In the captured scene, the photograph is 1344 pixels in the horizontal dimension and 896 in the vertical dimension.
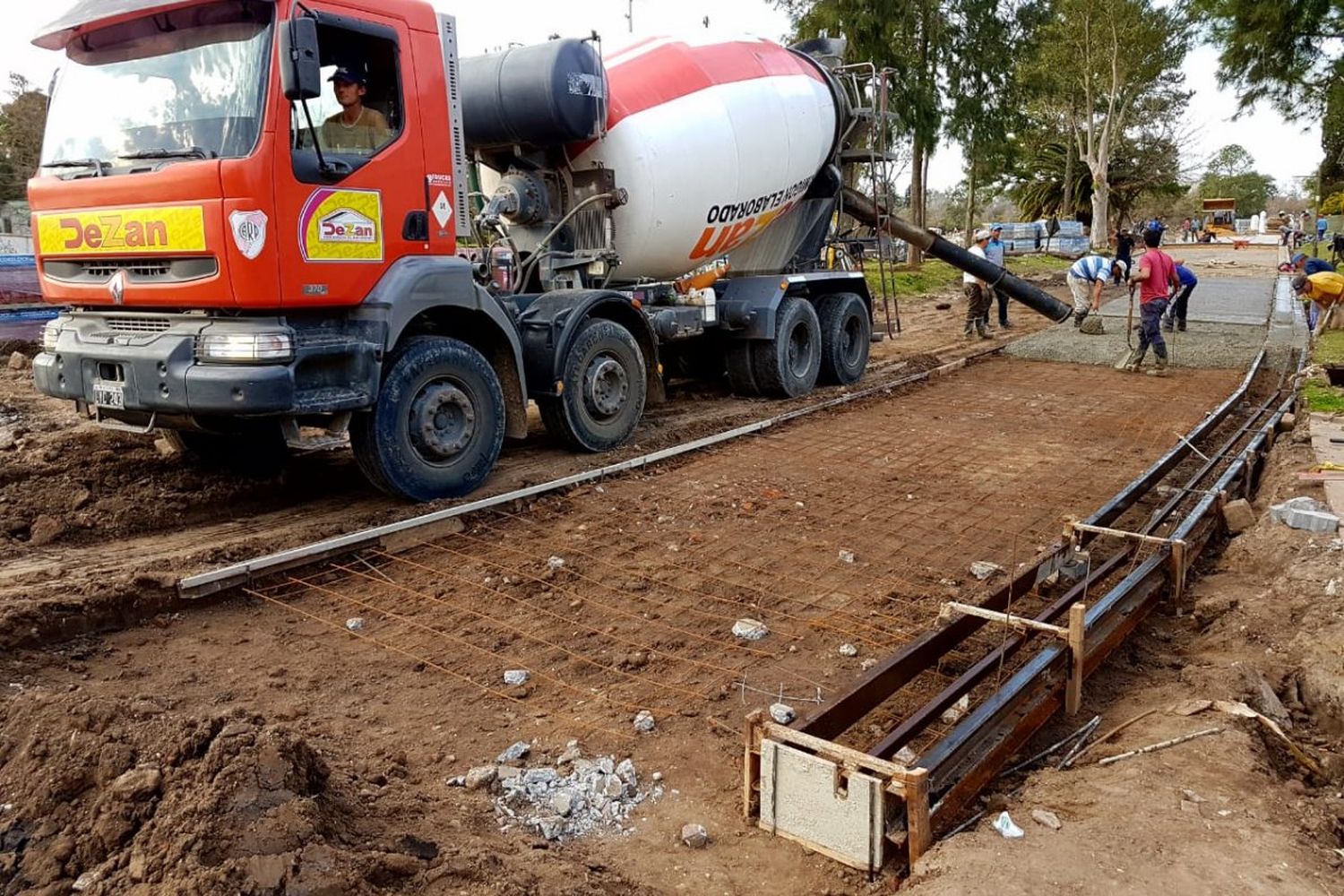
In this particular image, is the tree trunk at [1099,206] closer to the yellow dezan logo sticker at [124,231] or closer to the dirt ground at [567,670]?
the dirt ground at [567,670]

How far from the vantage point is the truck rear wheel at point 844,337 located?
11484mm

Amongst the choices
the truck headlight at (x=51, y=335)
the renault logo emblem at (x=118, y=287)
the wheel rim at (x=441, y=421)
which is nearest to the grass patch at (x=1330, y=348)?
the wheel rim at (x=441, y=421)

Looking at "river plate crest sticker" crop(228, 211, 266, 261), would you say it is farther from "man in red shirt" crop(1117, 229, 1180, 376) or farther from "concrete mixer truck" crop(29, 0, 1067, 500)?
"man in red shirt" crop(1117, 229, 1180, 376)

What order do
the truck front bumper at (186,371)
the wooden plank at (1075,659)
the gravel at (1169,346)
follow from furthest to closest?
the gravel at (1169,346) → the truck front bumper at (186,371) → the wooden plank at (1075,659)

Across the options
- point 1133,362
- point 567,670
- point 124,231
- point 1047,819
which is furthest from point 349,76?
point 1133,362

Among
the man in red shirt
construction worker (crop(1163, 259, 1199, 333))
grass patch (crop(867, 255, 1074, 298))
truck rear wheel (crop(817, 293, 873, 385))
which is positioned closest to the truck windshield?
truck rear wheel (crop(817, 293, 873, 385))

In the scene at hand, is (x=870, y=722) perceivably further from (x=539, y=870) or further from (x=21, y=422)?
(x=21, y=422)

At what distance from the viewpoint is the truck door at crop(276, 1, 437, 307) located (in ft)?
17.9

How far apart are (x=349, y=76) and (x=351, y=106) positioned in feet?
0.57

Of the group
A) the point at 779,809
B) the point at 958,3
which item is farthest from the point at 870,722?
the point at 958,3

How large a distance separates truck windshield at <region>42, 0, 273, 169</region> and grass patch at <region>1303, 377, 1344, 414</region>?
27.8ft

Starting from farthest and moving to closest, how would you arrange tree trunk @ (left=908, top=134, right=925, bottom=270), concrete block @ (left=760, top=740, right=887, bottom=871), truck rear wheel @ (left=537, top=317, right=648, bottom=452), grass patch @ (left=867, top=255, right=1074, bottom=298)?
tree trunk @ (left=908, top=134, right=925, bottom=270), grass patch @ (left=867, top=255, right=1074, bottom=298), truck rear wheel @ (left=537, top=317, right=648, bottom=452), concrete block @ (left=760, top=740, right=887, bottom=871)

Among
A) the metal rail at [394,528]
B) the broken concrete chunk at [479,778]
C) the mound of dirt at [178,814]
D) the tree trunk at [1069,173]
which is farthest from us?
the tree trunk at [1069,173]

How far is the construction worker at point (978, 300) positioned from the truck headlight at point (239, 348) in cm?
1210
